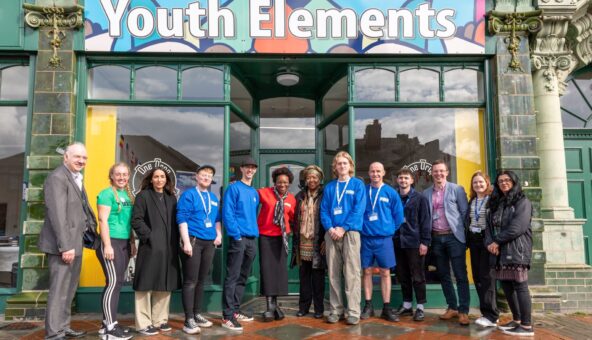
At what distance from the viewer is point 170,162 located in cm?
639

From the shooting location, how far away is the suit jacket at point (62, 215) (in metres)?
4.54

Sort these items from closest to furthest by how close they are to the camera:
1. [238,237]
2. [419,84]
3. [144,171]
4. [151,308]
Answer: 1. [151,308]
2. [238,237]
3. [144,171]
4. [419,84]

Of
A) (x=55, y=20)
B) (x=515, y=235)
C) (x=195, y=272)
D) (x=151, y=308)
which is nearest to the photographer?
(x=515, y=235)

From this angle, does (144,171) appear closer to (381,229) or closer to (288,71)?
(288,71)

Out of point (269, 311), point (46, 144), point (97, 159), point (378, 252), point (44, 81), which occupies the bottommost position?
point (269, 311)

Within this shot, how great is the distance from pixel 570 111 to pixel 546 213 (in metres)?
2.05

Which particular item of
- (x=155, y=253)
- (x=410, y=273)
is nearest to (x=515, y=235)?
(x=410, y=273)

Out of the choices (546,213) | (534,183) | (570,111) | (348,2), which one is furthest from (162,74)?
(570,111)

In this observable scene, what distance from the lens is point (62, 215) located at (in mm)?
4570

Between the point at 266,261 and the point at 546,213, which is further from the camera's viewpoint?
the point at 546,213

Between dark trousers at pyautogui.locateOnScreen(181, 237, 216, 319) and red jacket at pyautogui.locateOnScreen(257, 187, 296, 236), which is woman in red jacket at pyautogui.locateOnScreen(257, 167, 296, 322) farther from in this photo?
dark trousers at pyautogui.locateOnScreen(181, 237, 216, 319)

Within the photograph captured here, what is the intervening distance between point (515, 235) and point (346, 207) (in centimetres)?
181

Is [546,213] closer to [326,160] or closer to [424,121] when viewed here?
[424,121]

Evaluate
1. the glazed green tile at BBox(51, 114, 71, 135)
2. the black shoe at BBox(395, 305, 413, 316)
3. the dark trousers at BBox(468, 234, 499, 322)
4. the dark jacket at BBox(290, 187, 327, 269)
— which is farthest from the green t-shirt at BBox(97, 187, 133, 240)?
the dark trousers at BBox(468, 234, 499, 322)
